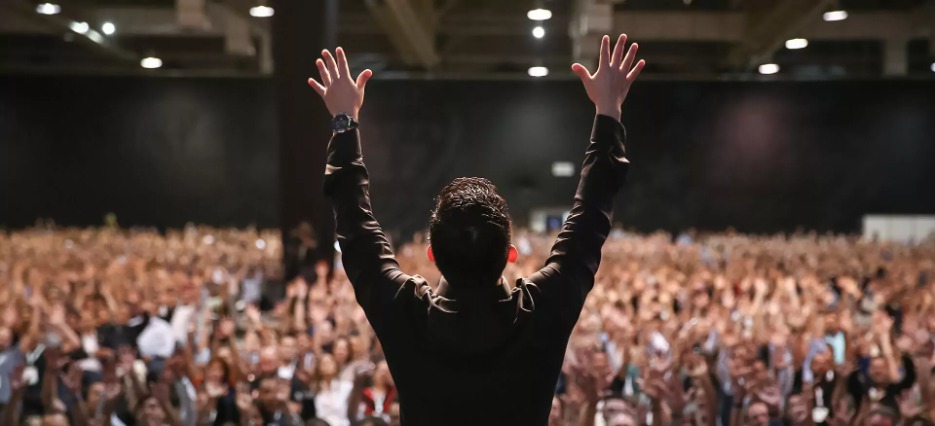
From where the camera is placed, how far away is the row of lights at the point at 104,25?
15124 mm

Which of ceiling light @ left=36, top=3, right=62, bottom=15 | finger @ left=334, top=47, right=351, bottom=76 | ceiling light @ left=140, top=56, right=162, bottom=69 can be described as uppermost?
ceiling light @ left=140, top=56, right=162, bottom=69

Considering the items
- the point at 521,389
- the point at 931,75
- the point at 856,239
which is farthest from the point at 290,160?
the point at 931,75

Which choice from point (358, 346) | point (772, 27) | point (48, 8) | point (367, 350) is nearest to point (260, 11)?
point (48, 8)

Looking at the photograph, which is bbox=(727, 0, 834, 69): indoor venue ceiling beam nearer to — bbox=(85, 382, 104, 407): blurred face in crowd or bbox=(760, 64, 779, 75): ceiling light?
bbox=(760, 64, 779, 75): ceiling light

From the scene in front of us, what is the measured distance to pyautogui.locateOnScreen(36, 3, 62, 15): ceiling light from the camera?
1694 centimetres

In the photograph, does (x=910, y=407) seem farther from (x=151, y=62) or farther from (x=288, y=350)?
(x=151, y=62)

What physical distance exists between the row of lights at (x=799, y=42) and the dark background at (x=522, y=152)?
47.8 inches

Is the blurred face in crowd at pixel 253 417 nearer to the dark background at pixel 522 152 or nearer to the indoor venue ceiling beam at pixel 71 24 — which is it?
the indoor venue ceiling beam at pixel 71 24

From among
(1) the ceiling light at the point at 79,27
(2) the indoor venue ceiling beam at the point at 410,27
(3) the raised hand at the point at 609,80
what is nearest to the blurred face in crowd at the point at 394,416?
(3) the raised hand at the point at 609,80

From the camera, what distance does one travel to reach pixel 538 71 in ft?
69.6

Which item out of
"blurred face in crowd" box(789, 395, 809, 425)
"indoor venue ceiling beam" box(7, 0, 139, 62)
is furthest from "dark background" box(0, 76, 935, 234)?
"blurred face in crowd" box(789, 395, 809, 425)

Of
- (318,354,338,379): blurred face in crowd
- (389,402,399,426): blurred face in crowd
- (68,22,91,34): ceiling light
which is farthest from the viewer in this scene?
(68,22,91,34): ceiling light

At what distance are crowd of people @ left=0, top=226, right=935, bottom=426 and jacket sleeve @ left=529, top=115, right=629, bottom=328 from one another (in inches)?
135

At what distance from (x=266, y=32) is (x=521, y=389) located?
17031mm
